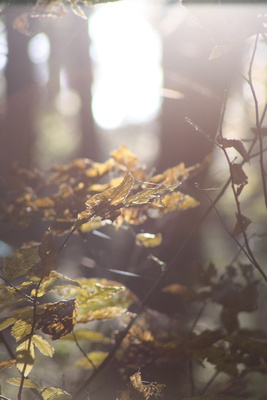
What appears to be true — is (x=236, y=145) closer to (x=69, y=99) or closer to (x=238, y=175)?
(x=238, y=175)

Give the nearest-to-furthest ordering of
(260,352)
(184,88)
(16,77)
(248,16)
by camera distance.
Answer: (248,16), (260,352), (184,88), (16,77)

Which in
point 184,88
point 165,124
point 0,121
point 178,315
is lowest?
point 178,315

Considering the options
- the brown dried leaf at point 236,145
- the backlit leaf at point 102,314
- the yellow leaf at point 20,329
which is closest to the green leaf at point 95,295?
the backlit leaf at point 102,314

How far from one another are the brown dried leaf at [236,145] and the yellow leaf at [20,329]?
0.58 m

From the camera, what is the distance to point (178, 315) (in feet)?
5.60

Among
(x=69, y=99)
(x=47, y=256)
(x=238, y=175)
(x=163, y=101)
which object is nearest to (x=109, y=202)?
(x=47, y=256)

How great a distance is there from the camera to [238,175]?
2.81 ft

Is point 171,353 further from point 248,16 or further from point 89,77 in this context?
point 89,77

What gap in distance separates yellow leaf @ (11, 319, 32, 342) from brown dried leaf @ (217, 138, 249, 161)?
58 cm

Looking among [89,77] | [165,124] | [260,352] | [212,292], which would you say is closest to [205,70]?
[165,124]

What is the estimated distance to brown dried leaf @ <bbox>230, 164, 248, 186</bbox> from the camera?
846 millimetres

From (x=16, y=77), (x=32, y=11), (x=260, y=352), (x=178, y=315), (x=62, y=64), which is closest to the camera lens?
(x=260, y=352)

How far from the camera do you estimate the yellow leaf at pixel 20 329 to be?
759 millimetres

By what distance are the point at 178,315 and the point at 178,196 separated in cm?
79
